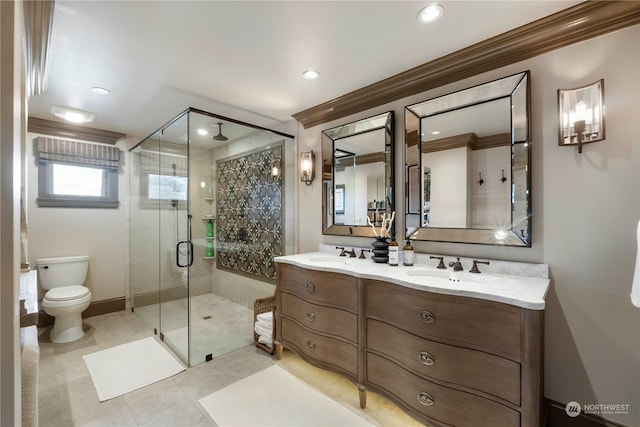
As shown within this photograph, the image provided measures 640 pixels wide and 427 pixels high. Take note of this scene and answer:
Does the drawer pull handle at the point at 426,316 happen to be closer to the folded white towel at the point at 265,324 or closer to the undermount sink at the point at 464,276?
the undermount sink at the point at 464,276

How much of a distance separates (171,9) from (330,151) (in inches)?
66.8

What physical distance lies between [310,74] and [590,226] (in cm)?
209

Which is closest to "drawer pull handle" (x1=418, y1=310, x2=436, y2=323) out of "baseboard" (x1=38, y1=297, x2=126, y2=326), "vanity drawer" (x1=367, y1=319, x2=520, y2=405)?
"vanity drawer" (x1=367, y1=319, x2=520, y2=405)

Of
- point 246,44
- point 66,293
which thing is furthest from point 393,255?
point 66,293

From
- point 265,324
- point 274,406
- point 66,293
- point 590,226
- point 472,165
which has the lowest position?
point 274,406

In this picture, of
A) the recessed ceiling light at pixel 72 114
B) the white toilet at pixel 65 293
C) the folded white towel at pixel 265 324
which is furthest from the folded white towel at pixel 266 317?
the recessed ceiling light at pixel 72 114

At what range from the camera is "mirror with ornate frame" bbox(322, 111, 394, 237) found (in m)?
2.38

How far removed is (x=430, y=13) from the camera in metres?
1.49

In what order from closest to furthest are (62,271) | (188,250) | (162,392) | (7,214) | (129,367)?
(7,214) → (162,392) → (129,367) → (188,250) → (62,271)

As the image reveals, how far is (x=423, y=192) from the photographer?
84.9 inches

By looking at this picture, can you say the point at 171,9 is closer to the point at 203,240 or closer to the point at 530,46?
the point at 530,46

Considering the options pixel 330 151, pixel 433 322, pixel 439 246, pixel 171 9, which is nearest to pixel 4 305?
pixel 171 9

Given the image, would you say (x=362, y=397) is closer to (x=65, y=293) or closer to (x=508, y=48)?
(x=508, y=48)

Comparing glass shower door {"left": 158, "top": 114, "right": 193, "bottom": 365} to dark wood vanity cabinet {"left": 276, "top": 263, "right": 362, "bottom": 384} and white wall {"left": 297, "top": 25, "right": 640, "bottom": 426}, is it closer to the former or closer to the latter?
dark wood vanity cabinet {"left": 276, "top": 263, "right": 362, "bottom": 384}
